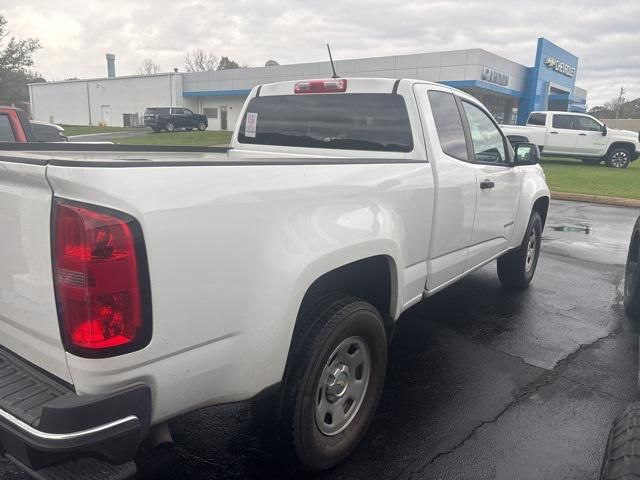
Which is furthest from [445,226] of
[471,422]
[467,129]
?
[471,422]

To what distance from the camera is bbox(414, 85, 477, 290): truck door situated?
3264 millimetres

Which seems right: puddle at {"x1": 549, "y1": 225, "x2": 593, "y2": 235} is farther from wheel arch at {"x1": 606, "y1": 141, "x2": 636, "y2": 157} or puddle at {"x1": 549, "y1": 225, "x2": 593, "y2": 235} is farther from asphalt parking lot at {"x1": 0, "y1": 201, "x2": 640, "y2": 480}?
wheel arch at {"x1": 606, "y1": 141, "x2": 636, "y2": 157}

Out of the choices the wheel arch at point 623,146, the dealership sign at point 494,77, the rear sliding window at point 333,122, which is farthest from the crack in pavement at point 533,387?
the dealership sign at point 494,77

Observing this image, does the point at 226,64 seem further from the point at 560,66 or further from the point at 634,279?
the point at 634,279

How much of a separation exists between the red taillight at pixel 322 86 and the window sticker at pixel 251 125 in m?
0.45

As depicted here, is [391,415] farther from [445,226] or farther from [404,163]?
[404,163]

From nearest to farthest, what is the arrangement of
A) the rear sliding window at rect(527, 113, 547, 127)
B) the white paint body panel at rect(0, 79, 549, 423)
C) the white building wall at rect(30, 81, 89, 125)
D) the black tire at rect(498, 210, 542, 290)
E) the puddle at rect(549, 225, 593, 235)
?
the white paint body panel at rect(0, 79, 549, 423) < the black tire at rect(498, 210, 542, 290) < the puddle at rect(549, 225, 593, 235) < the rear sliding window at rect(527, 113, 547, 127) < the white building wall at rect(30, 81, 89, 125)

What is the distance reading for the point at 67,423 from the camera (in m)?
1.52

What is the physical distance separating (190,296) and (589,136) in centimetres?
2170

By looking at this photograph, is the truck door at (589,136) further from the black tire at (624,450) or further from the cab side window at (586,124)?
the black tire at (624,450)

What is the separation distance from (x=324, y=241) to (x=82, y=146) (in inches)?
76.1

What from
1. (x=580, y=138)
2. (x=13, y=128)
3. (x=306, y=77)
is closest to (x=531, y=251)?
(x=13, y=128)

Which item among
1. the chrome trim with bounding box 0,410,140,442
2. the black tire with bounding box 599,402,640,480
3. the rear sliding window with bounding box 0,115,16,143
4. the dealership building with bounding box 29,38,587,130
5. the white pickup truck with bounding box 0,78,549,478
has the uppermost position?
the dealership building with bounding box 29,38,587,130

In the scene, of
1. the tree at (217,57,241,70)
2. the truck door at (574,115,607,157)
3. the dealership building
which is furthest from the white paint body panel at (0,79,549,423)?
the tree at (217,57,241,70)
